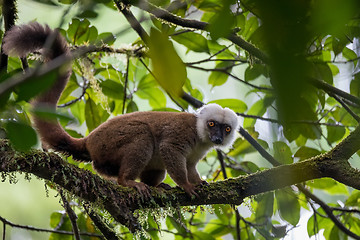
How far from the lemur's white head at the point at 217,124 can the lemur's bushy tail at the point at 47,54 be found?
138 centimetres

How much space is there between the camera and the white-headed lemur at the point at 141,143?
3.76 m

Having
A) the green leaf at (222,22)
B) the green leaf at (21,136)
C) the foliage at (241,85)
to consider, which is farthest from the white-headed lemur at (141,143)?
the green leaf at (222,22)

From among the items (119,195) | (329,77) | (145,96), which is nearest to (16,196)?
(145,96)

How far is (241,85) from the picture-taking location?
504cm

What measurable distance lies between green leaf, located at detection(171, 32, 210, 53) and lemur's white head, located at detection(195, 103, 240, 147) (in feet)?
2.53

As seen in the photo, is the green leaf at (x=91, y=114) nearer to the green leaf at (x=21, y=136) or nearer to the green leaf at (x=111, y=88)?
the green leaf at (x=111, y=88)

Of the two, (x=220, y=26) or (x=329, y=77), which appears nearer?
(x=220, y=26)

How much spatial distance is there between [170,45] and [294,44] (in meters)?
0.22

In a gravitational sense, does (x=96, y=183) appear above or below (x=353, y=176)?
above

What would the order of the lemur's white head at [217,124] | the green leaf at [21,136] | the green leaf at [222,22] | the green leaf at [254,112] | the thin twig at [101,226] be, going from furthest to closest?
1. the green leaf at [254,112]
2. the lemur's white head at [217,124]
3. the thin twig at [101,226]
4. the green leaf at [21,136]
5. the green leaf at [222,22]

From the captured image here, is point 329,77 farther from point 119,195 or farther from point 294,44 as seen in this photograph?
point 294,44

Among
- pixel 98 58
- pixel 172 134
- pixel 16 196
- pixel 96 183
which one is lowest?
pixel 96 183

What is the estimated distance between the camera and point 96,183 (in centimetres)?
313

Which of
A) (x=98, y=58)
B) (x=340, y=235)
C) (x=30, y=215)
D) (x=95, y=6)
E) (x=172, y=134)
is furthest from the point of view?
(x=30, y=215)
